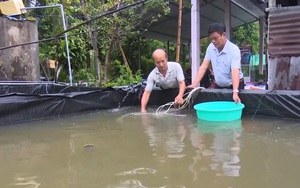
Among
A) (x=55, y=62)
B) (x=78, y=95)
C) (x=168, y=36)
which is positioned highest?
(x=168, y=36)

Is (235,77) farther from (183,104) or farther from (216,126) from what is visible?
(183,104)

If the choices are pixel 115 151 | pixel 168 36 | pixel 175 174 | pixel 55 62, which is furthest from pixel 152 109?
pixel 168 36

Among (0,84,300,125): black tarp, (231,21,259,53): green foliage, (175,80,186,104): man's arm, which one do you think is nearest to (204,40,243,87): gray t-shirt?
(0,84,300,125): black tarp

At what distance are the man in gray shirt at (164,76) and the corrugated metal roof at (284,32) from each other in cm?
158

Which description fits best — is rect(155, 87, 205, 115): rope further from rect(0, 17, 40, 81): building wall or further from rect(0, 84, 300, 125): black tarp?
rect(0, 17, 40, 81): building wall

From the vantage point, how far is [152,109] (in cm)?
516

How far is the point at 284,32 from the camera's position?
4930 mm

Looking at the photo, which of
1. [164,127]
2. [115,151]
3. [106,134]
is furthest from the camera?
[164,127]

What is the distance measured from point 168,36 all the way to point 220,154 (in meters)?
12.1

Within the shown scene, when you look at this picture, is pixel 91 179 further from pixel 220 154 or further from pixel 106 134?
pixel 106 134

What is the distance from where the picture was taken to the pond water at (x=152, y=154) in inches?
78.4

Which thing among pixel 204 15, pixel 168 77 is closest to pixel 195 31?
pixel 168 77

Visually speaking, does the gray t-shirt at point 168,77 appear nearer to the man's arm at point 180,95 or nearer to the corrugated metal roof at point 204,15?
the man's arm at point 180,95

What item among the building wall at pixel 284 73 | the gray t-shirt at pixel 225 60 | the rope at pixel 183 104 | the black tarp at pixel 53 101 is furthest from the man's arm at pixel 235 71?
the black tarp at pixel 53 101
